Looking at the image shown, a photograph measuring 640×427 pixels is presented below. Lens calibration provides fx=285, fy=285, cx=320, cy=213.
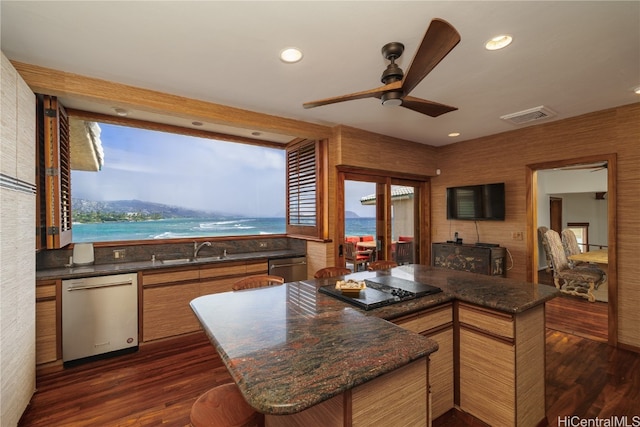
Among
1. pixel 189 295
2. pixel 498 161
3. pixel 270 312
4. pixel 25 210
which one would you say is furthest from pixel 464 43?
pixel 189 295

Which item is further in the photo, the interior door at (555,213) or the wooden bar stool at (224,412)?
the interior door at (555,213)

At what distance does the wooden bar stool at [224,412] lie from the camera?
1.21 meters

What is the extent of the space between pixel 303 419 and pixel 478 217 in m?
3.94

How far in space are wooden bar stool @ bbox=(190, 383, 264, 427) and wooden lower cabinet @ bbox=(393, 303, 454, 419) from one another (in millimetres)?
1121

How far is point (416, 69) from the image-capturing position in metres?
1.53

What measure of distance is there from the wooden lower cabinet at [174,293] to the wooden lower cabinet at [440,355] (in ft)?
7.94

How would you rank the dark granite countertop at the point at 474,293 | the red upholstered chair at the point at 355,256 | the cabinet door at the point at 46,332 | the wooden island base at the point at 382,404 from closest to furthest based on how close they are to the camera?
the wooden island base at the point at 382,404, the dark granite countertop at the point at 474,293, the cabinet door at the point at 46,332, the red upholstered chair at the point at 355,256

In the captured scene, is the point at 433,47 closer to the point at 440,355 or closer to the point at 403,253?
the point at 440,355

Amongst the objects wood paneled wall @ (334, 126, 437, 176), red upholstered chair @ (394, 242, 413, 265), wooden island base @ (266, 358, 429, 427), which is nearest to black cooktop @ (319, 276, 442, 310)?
wooden island base @ (266, 358, 429, 427)

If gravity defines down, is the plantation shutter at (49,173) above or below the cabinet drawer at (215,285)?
above

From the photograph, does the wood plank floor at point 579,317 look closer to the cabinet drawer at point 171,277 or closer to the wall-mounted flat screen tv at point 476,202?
the wall-mounted flat screen tv at point 476,202

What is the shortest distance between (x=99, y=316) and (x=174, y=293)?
2.23 feet

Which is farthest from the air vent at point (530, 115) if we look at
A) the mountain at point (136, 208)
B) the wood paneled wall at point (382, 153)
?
the mountain at point (136, 208)

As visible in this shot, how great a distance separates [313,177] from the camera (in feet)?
13.3
